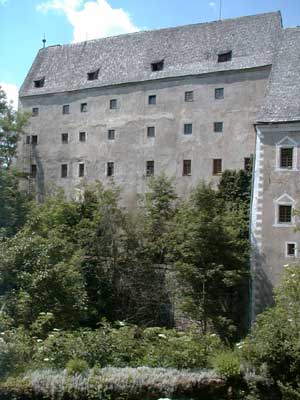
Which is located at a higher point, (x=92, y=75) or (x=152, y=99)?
(x=92, y=75)

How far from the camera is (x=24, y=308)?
45.6 ft

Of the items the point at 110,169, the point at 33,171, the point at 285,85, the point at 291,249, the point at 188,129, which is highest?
the point at 285,85

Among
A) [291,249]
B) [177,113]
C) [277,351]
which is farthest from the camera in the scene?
[177,113]

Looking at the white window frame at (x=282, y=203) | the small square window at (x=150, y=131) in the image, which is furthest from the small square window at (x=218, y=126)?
the white window frame at (x=282, y=203)

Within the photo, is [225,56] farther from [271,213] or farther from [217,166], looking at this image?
[271,213]

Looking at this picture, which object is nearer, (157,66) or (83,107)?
(157,66)

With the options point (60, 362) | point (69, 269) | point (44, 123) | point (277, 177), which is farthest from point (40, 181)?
point (60, 362)

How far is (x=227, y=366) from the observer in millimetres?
10508

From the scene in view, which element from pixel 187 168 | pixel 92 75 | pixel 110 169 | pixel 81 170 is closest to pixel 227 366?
pixel 187 168

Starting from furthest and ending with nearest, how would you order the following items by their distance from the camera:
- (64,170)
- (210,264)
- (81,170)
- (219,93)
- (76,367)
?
(64,170) → (81,170) → (219,93) → (210,264) → (76,367)

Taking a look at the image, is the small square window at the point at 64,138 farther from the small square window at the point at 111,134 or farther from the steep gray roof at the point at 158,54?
the small square window at the point at 111,134

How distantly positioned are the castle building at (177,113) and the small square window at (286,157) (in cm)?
5

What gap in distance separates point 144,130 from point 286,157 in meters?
11.8

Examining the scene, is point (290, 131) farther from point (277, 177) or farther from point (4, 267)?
point (4, 267)
